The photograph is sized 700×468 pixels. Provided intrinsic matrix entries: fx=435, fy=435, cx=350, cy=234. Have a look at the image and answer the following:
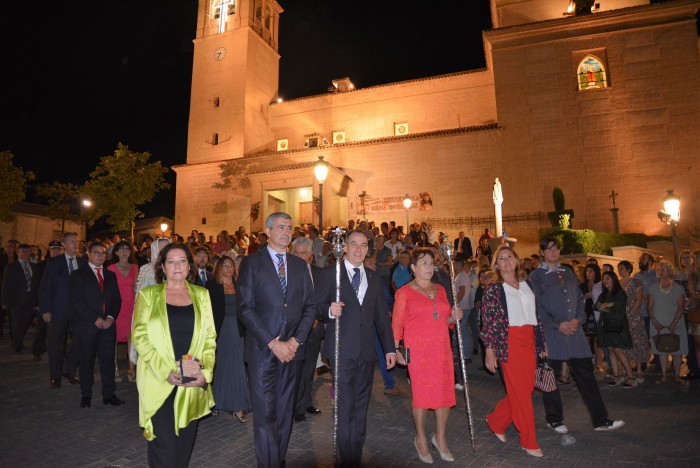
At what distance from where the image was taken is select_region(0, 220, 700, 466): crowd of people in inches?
142

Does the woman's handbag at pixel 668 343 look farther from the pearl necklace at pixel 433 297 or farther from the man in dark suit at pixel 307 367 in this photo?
the man in dark suit at pixel 307 367

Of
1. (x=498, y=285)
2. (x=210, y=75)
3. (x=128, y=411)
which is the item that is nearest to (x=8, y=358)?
(x=128, y=411)

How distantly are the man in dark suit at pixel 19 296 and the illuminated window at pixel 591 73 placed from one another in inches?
1076

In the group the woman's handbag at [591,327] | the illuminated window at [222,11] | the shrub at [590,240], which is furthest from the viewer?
the illuminated window at [222,11]

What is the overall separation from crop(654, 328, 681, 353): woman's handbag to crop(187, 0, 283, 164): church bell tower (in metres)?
27.8

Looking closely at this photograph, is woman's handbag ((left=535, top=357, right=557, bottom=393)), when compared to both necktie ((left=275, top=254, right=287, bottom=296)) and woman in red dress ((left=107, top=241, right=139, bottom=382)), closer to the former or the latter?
necktie ((left=275, top=254, right=287, bottom=296))

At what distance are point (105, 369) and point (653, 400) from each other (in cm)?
822

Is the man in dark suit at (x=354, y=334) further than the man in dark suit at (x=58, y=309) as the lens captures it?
No

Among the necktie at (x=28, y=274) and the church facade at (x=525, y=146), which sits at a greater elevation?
the church facade at (x=525, y=146)

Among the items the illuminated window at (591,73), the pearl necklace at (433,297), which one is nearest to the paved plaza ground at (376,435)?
the pearl necklace at (433,297)

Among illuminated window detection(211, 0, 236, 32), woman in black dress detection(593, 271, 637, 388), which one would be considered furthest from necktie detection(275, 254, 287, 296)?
illuminated window detection(211, 0, 236, 32)

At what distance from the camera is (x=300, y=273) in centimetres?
430

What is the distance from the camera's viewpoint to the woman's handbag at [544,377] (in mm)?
5008

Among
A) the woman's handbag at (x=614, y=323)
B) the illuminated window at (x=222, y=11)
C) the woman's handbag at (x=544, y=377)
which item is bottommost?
the woman's handbag at (x=544, y=377)
